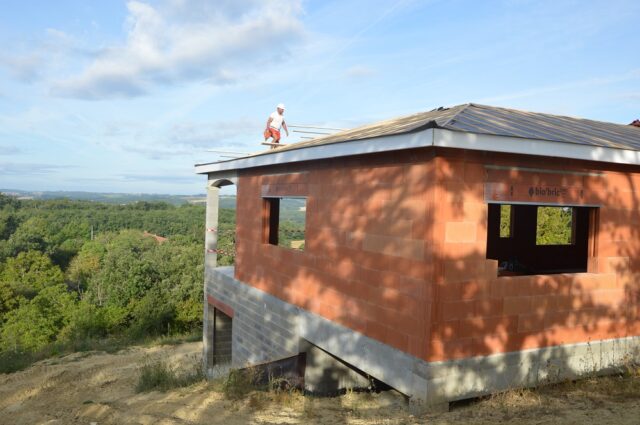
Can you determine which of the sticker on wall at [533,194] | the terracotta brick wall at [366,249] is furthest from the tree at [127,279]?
the sticker on wall at [533,194]

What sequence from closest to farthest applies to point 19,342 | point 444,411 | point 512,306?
point 444,411 → point 512,306 → point 19,342

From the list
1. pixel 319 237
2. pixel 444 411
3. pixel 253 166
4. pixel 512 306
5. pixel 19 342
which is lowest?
pixel 19 342

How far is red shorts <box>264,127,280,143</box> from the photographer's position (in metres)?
13.3

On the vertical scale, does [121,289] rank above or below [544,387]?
below

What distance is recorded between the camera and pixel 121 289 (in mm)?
38094

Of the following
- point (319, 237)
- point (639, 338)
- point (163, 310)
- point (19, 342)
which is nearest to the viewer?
point (639, 338)

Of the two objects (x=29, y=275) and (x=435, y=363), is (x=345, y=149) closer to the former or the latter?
(x=435, y=363)

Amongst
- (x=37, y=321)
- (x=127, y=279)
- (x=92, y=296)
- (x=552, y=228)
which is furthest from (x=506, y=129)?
(x=92, y=296)

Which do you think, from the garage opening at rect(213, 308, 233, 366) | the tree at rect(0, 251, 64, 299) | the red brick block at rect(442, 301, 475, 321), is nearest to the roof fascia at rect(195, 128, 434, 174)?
the red brick block at rect(442, 301, 475, 321)

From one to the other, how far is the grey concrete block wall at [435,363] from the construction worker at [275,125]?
5121mm

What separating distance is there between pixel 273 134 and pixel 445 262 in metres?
8.33

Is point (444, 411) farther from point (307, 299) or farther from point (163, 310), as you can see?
point (163, 310)

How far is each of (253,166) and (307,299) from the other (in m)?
3.06

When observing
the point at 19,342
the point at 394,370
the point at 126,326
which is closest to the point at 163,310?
the point at 126,326
